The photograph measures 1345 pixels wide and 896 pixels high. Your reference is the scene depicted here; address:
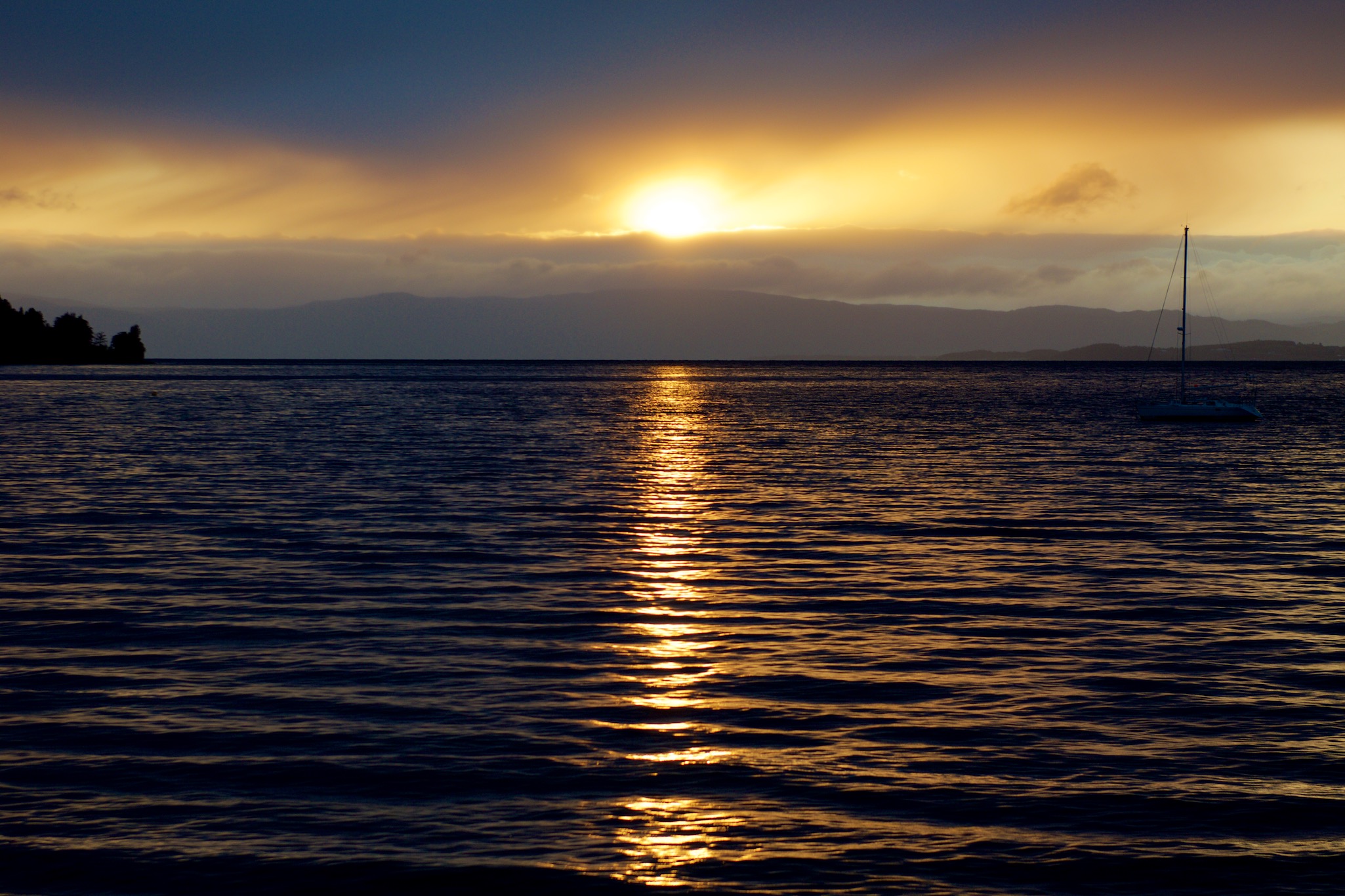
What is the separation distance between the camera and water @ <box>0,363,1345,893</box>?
10.7 metres

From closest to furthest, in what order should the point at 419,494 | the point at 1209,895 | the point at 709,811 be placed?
the point at 1209,895
the point at 709,811
the point at 419,494

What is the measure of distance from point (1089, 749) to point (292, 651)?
37.0ft

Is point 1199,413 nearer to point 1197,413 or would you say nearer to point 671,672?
point 1197,413

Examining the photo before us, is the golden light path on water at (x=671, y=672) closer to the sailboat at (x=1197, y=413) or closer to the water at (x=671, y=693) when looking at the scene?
the water at (x=671, y=693)

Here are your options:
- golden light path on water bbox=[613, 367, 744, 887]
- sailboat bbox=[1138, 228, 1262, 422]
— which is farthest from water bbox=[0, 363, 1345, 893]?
sailboat bbox=[1138, 228, 1262, 422]

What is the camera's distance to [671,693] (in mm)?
15969

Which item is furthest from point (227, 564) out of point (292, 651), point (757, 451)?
point (757, 451)

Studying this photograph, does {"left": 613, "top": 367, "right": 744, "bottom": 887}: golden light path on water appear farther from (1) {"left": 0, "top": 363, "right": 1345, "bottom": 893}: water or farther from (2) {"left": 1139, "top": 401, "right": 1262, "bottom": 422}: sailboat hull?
(2) {"left": 1139, "top": 401, "right": 1262, "bottom": 422}: sailboat hull

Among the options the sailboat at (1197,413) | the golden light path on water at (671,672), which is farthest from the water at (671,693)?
the sailboat at (1197,413)

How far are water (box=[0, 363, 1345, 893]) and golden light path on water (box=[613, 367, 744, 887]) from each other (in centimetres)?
6

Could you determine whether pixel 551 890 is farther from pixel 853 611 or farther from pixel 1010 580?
pixel 1010 580

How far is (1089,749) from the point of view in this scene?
1352 cm

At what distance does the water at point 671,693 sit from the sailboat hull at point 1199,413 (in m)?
53.6

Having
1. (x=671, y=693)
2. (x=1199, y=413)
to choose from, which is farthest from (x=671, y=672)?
(x=1199, y=413)
